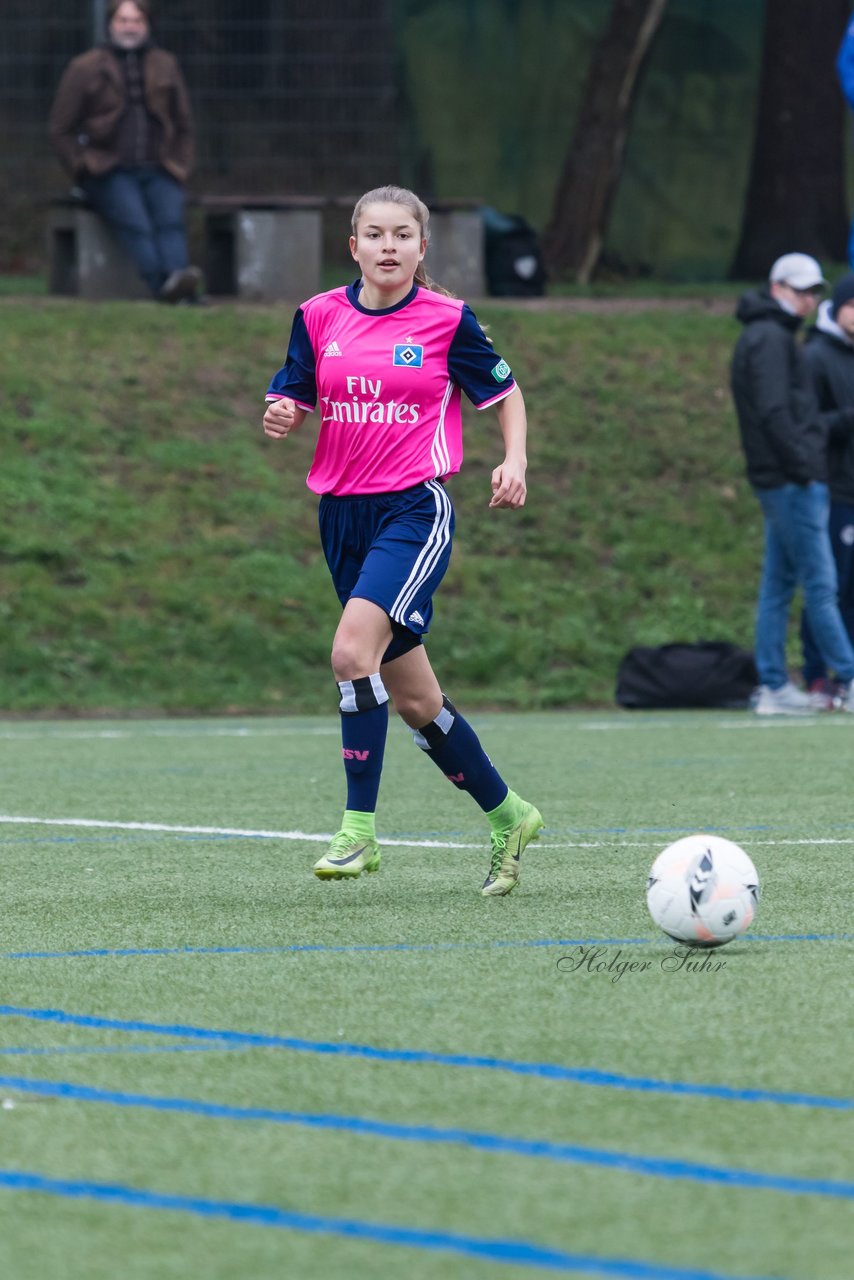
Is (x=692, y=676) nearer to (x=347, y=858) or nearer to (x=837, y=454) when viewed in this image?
(x=837, y=454)

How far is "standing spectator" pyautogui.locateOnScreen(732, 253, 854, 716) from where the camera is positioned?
41.1 feet

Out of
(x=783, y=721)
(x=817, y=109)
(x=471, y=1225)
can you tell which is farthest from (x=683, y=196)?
(x=471, y=1225)

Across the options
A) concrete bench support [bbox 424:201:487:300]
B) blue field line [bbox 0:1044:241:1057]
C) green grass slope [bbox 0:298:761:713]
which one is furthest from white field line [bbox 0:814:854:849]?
concrete bench support [bbox 424:201:487:300]

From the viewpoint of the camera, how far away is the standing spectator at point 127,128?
17.8m

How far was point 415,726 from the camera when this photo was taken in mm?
6543

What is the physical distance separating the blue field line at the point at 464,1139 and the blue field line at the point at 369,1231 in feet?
1.24

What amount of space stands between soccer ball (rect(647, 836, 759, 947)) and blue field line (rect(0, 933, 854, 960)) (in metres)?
0.17

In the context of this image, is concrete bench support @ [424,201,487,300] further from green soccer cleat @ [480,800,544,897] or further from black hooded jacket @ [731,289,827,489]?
green soccer cleat @ [480,800,544,897]

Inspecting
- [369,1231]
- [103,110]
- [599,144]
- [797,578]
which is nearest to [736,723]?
[797,578]

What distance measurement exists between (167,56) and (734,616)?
623cm

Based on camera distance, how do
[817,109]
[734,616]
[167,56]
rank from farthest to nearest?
1. [817,109]
2. [167,56]
3. [734,616]

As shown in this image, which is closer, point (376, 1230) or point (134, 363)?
point (376, 1230)

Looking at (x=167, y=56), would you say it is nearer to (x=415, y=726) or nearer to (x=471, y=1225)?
(x=415, y=726)

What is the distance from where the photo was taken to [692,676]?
45.1 feet
